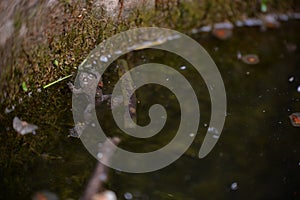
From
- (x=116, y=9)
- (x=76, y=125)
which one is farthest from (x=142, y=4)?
(x=76, y=125)

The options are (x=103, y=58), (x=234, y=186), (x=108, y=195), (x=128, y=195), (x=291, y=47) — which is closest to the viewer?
(x=108, y=195)

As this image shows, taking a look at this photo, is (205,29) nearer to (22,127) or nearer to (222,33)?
(222,33)

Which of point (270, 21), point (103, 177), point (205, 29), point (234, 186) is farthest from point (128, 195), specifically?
point (270, 21)

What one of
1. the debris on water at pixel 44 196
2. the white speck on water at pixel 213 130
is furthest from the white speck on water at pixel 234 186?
the debris on water at pixel 44 196

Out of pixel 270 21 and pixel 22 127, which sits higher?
pixel 22 127

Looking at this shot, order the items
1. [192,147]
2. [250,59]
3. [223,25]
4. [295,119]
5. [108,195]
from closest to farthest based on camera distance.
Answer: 1. [108,195]
2. [192,147]
3. [295,119]
4. [250,59]
5. [223,25]

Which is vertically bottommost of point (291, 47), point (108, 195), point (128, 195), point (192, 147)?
point (291, 47)

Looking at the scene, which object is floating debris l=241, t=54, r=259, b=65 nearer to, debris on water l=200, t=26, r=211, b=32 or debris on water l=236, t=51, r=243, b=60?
debris on water l=236, t=51, r=243, b=60
